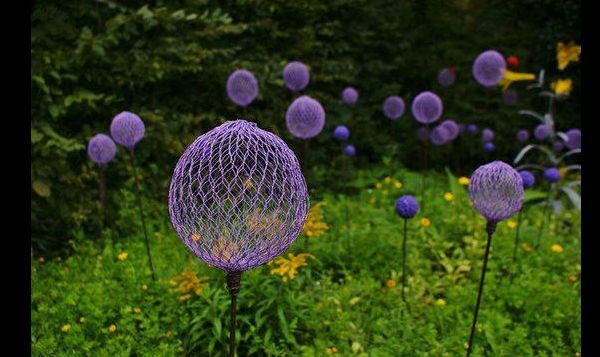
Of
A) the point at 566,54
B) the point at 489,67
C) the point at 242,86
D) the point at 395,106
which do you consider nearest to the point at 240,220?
the point at 242,86

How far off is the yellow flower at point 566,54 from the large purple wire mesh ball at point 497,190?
345 cm

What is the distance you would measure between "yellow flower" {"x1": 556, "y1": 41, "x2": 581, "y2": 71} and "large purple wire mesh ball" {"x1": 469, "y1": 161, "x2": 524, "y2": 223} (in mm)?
3446

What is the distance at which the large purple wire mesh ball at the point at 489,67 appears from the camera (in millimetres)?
4094

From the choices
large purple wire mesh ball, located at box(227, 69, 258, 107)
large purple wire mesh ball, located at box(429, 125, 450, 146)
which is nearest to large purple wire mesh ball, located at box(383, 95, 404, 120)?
large purple wire mesh ball, located at box(429, 125, 450, 146)

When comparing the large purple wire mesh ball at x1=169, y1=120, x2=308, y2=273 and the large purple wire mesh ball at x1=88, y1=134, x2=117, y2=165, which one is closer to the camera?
the large purple wire mesh ball at x1=169, y1=120, x2=308, y2=273

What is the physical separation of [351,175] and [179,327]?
9.11ft

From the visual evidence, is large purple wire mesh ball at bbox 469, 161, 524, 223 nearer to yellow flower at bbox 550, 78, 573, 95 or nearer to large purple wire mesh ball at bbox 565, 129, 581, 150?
large purple wire mesh ball at bbox 565, 129, 581, 150

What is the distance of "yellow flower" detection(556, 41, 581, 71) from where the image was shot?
16.0 feet

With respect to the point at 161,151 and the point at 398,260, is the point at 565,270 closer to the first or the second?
the point at 398,260

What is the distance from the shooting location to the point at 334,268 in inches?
129

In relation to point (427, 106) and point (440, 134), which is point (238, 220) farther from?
point (440, 134)

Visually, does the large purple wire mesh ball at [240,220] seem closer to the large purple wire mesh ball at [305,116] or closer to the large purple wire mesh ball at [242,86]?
the large purple wire mesh ball at [305,116]

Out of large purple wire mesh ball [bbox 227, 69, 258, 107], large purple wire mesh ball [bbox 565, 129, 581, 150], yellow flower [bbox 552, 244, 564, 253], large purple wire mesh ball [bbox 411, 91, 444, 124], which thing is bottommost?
yellow flower [bbox 552, 244, 564, 253]

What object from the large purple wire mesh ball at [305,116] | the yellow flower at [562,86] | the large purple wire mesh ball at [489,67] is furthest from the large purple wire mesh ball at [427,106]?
the yellow flower at [562,86]
